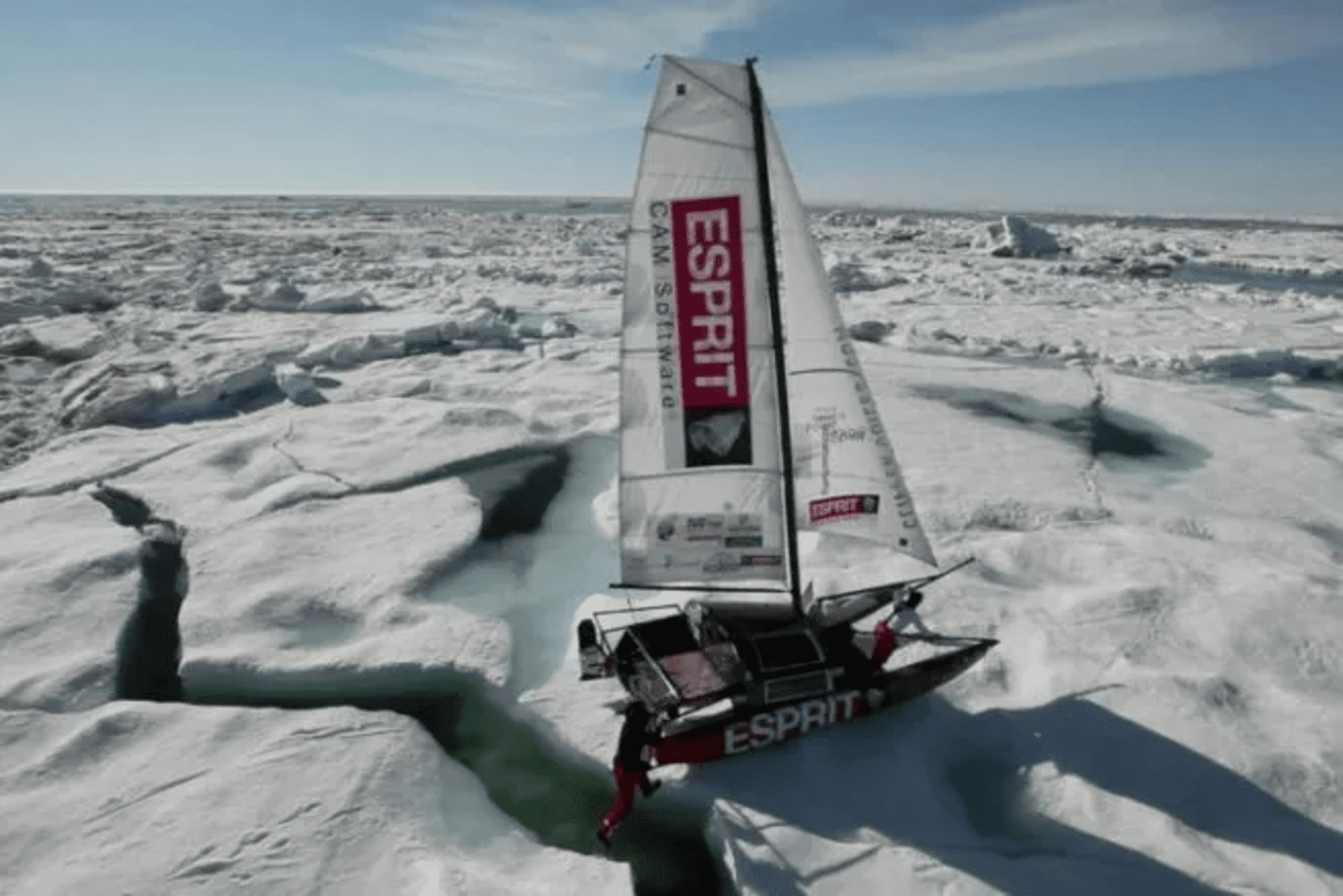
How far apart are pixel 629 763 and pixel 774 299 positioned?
3.62 meters

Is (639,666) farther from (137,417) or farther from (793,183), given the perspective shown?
(137,417)

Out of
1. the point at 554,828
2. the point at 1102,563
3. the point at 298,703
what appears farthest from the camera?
the point at 1102,563

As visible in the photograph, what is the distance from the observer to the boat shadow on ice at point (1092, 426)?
12383 mm

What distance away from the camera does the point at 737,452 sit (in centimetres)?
652

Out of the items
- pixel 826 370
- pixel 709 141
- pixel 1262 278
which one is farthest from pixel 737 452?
pixel 1262 278

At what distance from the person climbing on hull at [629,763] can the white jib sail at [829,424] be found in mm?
2172

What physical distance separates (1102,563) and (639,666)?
18.1 feet

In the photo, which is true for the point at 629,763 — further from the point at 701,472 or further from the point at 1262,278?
the point at 1262,278

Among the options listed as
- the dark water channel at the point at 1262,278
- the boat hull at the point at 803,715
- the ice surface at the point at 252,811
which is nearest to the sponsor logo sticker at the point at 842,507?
the boat hull at the point at 803,715

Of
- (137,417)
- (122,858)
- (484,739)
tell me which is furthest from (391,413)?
(122,858)

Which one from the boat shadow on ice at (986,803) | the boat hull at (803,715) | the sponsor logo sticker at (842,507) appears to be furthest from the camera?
the sponsor logo sticker at (842,507)

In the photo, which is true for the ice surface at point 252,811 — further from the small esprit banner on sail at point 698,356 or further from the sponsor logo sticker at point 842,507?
the sponsor logo sticker at point 842,507

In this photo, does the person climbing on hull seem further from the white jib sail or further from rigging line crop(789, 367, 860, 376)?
rigging line crop(789, 367, 860, 376)

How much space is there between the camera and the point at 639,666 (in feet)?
21.4
